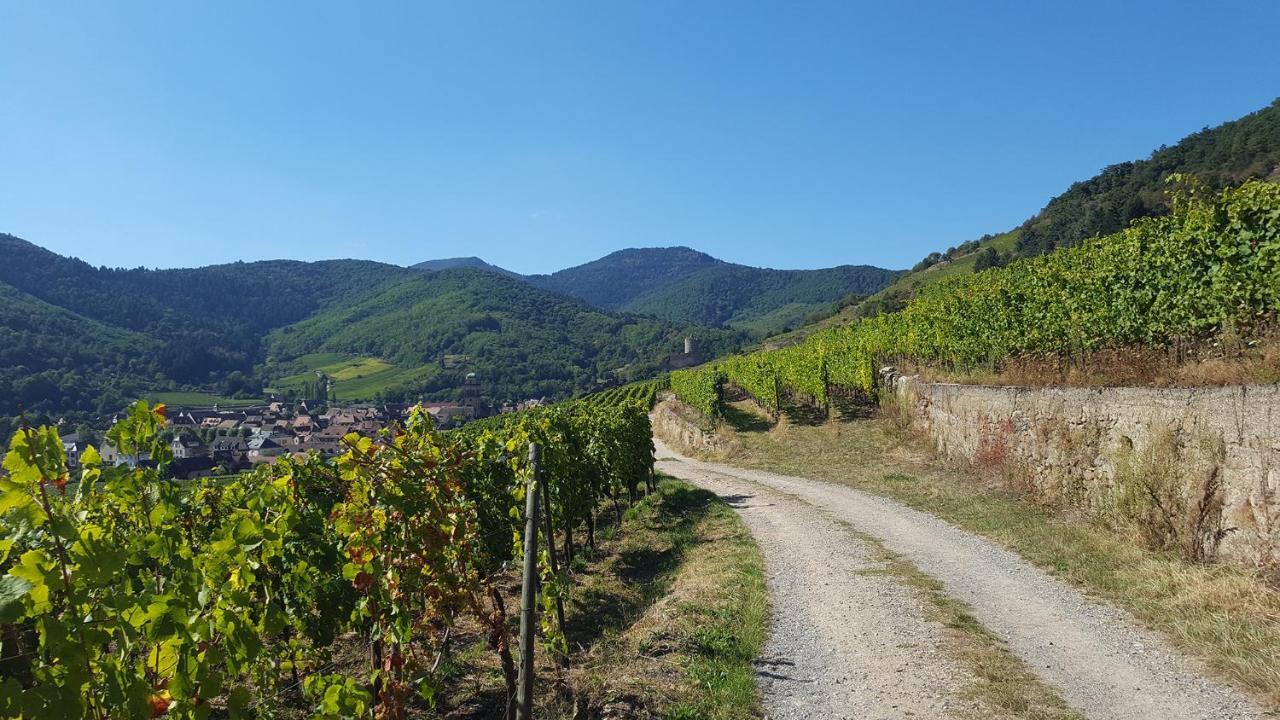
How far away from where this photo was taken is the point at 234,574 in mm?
3150

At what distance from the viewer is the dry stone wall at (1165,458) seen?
25.4 feet

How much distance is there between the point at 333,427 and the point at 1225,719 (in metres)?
88.8

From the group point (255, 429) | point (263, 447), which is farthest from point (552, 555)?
point (255, 429)

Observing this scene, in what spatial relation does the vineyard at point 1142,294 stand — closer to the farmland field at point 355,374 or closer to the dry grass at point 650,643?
the dry grass at point 650,643

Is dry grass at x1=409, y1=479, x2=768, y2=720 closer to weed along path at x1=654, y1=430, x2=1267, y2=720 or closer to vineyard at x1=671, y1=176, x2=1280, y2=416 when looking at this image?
weed along path at x1=654, y1=430, x2=1267, y2=720

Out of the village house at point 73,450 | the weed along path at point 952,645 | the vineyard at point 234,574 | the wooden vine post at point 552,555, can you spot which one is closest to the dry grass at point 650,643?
the wooden vine post at point 552,555

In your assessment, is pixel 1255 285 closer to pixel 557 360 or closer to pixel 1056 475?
pixel 1056 475

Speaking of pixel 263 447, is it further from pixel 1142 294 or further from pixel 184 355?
pixel 184 355

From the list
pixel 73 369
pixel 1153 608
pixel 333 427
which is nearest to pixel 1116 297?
pixel 1153 608

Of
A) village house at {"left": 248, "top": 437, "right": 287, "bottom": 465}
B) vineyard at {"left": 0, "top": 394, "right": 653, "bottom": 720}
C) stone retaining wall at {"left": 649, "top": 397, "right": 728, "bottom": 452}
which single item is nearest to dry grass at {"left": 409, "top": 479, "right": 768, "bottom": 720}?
vineyard at {"left": 0, "top": 394, "right": 653, "bottom": 720}

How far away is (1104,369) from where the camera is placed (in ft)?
40.6

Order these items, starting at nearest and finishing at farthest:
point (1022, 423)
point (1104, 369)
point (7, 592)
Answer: point (7, 592), point (1104, 369), point (1022, 423)

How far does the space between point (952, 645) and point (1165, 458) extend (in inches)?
191

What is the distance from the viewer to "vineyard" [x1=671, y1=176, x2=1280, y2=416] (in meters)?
9.46
